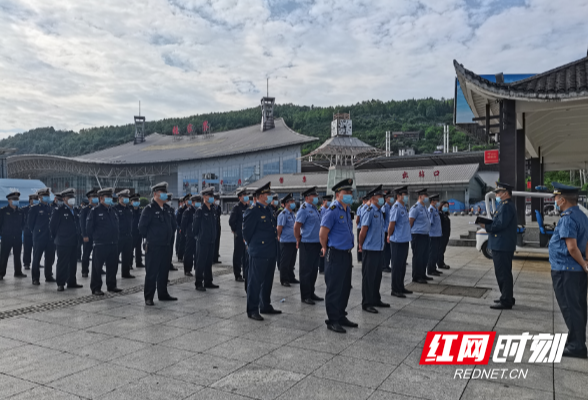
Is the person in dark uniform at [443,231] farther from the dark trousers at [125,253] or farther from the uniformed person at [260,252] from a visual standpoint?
the dark trousers at [125,253]

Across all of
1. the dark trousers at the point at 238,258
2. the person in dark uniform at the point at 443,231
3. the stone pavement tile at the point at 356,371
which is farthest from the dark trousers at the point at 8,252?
the person in dark uniform at the point at 443,231

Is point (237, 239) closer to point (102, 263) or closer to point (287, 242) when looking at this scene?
point (287, 242)

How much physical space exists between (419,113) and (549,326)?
117705mm

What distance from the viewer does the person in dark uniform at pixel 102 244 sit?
7078mm

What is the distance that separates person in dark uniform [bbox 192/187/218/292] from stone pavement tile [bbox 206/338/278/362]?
3112 millimetres

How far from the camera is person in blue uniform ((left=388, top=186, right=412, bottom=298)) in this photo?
7066mm

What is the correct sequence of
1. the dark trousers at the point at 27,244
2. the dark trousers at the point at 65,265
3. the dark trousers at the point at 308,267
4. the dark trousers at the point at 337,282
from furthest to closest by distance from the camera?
1. the dark trousers at the point at 27,244
2. the dark trousers at the point at 65,265
3. the dark trousers at the point at 308,267
4. the dark trousers at the point at 337,282

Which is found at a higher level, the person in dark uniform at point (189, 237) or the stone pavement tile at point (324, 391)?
the person in dark uniform at point (189, 237)

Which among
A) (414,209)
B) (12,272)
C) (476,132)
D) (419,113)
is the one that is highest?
(419,113)

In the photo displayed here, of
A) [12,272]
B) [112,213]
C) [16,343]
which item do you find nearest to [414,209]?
[112,213]

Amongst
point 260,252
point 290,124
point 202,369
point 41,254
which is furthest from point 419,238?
point 290,124

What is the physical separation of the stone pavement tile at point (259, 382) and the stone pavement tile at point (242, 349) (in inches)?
11.7

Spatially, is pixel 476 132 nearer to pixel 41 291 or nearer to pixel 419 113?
pixel 41 291

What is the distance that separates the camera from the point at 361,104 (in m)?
128
